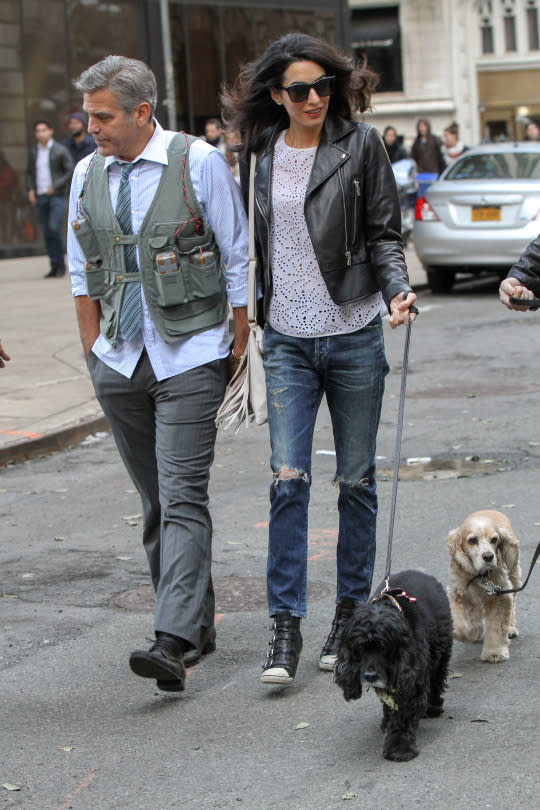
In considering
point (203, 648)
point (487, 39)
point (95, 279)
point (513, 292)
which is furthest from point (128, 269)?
point (487, 39)

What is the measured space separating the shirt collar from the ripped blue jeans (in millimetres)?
691

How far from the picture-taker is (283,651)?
14.6ft

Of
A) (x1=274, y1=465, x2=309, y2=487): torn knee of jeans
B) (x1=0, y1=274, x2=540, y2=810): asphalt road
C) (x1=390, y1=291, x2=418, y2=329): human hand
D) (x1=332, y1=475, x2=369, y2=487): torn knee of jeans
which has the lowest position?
(x1=0, y1=274, x2=540, y2=810): asphalt road

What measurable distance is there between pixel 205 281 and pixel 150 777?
1.66 m

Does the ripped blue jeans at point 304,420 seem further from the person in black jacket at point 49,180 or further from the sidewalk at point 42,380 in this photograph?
the person in black jacket at point 49,180

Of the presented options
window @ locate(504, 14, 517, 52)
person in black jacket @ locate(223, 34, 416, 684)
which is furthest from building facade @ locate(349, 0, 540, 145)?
person in black jacket @ locate(223, 34, 416, 684)

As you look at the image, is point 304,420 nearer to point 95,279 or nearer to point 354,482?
point 354,482

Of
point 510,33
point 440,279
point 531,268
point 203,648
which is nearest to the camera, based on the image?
point 531,268

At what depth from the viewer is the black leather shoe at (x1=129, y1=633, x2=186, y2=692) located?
417 centimetres

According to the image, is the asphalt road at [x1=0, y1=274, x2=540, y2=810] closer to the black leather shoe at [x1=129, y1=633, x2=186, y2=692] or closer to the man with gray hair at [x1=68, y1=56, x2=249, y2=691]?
the black leather shoe at [x1=129, y1=633, x2=186, y2=692]

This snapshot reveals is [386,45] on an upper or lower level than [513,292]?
upper

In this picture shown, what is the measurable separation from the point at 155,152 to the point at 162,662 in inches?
67.9

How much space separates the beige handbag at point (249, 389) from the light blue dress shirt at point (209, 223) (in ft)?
0.30

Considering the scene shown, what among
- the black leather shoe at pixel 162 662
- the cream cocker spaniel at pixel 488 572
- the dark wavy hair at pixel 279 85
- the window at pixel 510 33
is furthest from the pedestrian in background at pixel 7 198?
the window at pixel 510 33
